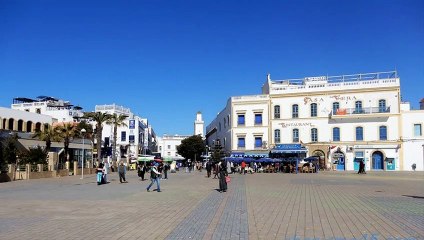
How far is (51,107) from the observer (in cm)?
7581

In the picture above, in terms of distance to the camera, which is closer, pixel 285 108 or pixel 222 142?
pixel 285 108

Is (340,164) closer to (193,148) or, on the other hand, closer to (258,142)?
(258,142)

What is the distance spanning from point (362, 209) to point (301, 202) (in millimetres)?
2495

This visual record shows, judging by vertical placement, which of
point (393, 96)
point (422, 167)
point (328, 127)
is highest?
point (393, 96)

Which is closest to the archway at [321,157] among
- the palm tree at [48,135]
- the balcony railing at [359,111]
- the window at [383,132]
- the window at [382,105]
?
the balcony railing at [359,111]

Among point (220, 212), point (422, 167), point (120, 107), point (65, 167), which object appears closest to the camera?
point (220, 212)

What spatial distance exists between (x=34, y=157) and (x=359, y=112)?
125 feet

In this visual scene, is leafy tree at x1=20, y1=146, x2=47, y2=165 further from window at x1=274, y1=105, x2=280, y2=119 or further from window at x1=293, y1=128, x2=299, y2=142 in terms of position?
window at x1=293, y1=128, x2=299, y2=142

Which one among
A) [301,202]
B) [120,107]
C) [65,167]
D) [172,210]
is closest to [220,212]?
[172,210]

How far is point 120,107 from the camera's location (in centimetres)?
9131

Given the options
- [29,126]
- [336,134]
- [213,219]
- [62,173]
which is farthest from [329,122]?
[213,219]

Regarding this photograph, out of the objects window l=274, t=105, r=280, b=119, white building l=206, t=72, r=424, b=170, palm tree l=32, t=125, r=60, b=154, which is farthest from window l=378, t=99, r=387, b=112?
palm tree l=32, t=125, r=60, b=154

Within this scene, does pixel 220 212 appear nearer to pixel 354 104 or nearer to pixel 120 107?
pixel 354 104

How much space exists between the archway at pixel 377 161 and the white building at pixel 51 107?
46.0 meters
